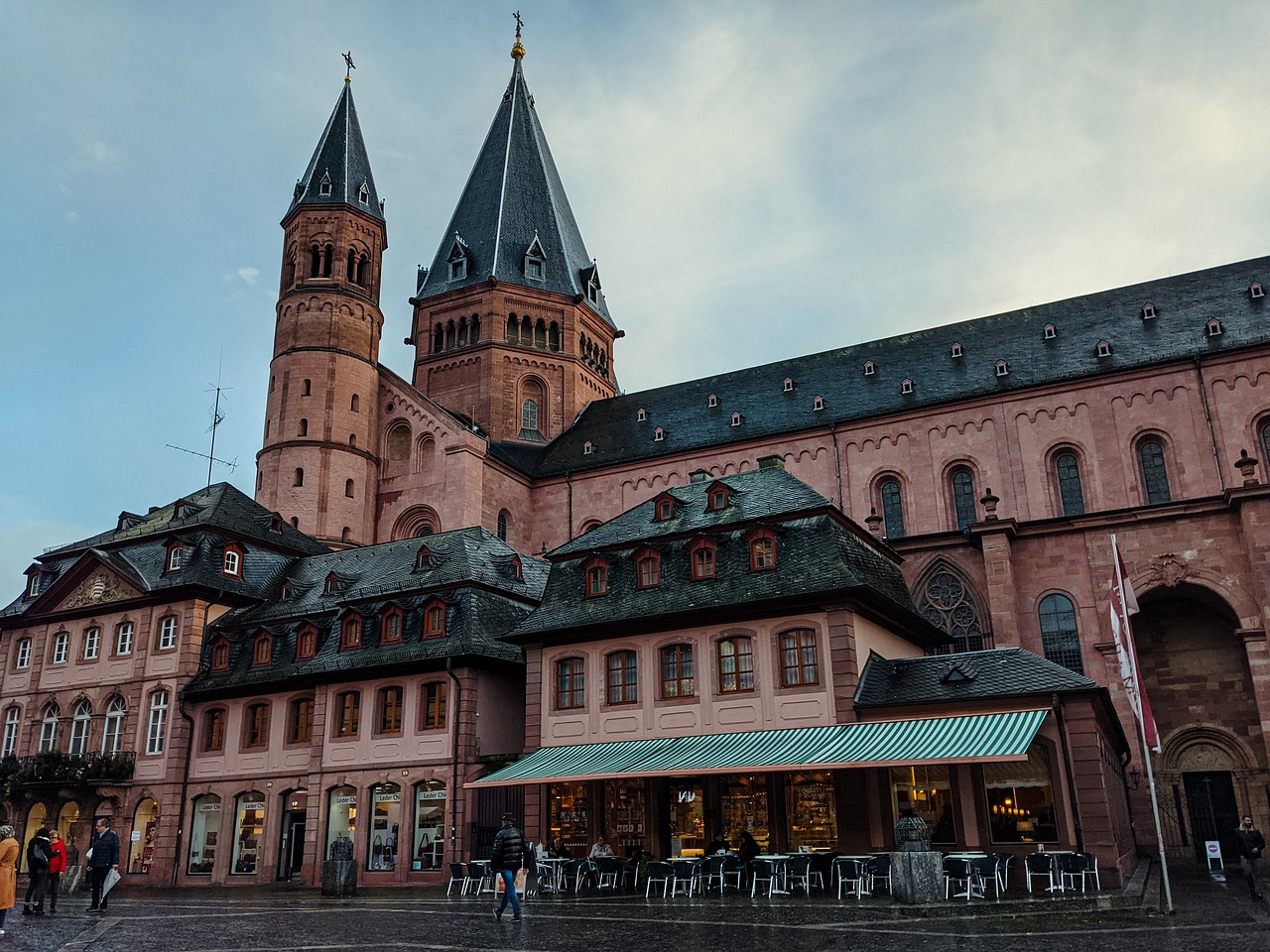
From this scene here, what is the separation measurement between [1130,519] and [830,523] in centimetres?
1355

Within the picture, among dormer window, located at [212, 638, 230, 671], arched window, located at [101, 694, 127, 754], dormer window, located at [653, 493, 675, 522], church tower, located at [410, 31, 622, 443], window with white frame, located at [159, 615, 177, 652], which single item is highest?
church tower, located at [410, 31, 622, 443]

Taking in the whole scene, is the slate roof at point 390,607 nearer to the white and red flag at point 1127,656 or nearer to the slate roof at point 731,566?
the slate roof at point 731,566

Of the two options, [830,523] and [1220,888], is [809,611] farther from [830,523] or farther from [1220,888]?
[1220,888]

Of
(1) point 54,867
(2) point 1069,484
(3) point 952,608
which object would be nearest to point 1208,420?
(2) point 1069,484

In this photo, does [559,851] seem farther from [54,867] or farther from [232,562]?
[232,562]

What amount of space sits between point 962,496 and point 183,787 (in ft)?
98.8

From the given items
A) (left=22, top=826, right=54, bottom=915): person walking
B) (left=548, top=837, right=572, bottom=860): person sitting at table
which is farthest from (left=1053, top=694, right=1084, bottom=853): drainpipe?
(left=22, top=826, right=54, bottom=915): person walking

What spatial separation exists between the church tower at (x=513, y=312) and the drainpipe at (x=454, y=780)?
28000 mm

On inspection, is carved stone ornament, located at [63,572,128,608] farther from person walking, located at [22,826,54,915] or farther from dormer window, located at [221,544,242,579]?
person walking, located at [22,826,54,915]

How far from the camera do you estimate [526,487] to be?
5447 centimetres

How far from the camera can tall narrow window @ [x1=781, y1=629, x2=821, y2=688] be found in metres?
25.8

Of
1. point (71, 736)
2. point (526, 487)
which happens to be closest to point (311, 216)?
point (526, 487)

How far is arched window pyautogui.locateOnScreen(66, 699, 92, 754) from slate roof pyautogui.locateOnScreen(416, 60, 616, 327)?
31146mm

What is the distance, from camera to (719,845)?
24438 mm
